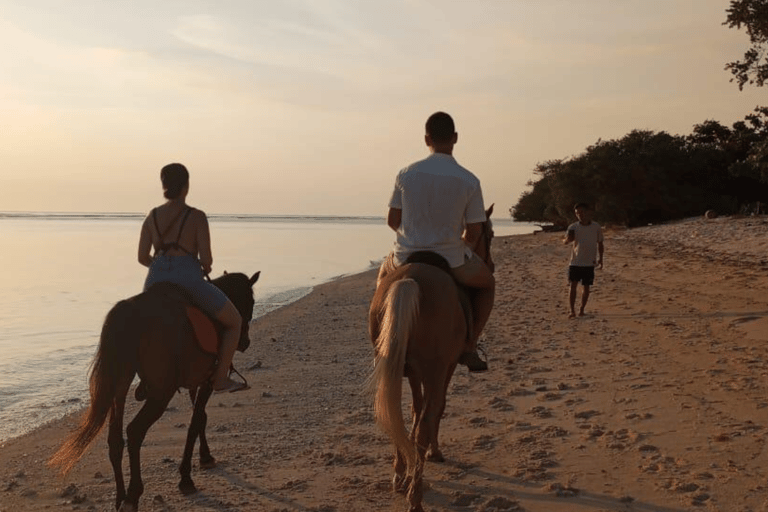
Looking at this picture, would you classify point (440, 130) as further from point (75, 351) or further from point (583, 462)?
point (75, 351)

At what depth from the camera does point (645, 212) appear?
155 feet

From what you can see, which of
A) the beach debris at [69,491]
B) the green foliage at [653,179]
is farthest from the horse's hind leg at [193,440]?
the green foliage at [653,179]

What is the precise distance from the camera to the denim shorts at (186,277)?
6.07 meters

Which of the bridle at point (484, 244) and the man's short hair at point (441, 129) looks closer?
the man's short hair at point (441, 129)

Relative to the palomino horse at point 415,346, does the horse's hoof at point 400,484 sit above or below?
below

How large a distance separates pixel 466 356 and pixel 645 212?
43729 mm

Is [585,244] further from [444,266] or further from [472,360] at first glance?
[444,266]

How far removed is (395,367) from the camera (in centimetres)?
538

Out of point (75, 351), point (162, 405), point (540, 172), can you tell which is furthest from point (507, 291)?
point (540, 172)

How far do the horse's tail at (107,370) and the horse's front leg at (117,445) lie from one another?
14 cm

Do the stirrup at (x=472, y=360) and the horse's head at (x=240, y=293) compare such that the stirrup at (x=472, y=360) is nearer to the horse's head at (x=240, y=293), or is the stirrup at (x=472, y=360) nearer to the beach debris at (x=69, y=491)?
the horse's head at (x=240, y=293)

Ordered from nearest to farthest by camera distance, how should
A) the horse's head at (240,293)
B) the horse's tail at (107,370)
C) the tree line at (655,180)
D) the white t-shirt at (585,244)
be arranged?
Answer: the horse's tail at (107,370) < the horse's head at (240,293) < the white t-shirt at (585,244) < the tree line at (655,180)

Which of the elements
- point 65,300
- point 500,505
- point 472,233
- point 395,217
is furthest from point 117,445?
point 65,300

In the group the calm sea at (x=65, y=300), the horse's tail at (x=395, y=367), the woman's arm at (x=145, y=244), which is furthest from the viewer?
the calm sea at (x=65, y=300)
